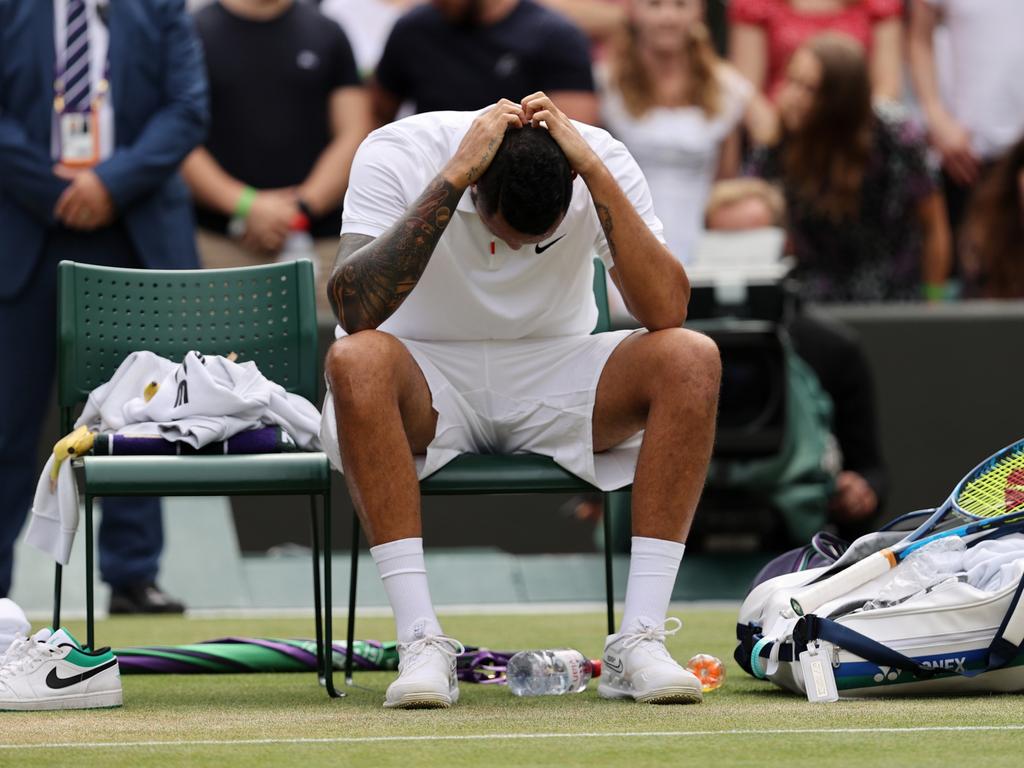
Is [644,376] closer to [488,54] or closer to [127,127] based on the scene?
[127,127]

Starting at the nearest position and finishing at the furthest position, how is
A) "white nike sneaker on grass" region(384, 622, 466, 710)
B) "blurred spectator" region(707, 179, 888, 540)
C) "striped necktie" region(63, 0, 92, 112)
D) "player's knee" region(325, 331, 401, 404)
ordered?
"white nike sneaker on grass" region(384, 622, 466, 710), "player's knee" region(325, 331, 401, 404), "striped necktie" region(63, 0, 92, 112), "blurred spectator" region(707, 179, 888, 540)

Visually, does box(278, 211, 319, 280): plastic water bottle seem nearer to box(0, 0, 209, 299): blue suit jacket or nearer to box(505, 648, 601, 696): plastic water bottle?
box(0, 0, 209, 299): blue suit jacket

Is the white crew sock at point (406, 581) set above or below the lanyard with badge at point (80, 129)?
below

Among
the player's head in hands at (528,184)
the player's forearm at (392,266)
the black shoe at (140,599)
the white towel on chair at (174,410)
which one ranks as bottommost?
the black shoe at (140,599)

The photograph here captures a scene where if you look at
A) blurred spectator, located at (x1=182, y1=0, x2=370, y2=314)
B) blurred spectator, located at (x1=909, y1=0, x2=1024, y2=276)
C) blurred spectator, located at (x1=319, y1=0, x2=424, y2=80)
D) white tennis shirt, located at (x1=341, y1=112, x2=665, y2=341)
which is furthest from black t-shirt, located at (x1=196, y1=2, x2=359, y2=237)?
white tennis shirt, located at (x1=341, y1=112, x2=665, y2=341)

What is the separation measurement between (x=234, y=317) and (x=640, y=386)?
1.20m

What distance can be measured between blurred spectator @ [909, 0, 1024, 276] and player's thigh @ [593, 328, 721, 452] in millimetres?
4289

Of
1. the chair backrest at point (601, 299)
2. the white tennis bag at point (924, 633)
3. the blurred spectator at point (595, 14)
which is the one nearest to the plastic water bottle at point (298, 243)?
the blurred spectator at point (595, 14)

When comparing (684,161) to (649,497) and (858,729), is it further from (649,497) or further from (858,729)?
(858,729)

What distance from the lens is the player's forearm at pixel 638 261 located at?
393cm

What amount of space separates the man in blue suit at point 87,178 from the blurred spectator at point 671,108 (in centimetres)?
190

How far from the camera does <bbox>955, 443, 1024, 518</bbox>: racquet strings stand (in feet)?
12.8

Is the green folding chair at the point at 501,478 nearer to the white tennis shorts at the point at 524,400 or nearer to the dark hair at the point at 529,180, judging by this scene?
the white tennis shorts at the point at 524,400

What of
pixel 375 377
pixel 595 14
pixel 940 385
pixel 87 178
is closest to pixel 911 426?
pixel 940 385
